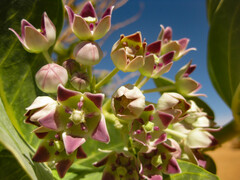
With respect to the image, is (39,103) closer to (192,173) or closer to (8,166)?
(8,166)

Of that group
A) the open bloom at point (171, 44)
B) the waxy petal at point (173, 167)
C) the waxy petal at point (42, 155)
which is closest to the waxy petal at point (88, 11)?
the open bloom at point (171, 44)

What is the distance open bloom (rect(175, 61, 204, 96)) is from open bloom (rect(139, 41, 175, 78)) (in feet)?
0.45

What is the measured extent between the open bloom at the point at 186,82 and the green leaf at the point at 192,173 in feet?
1.06

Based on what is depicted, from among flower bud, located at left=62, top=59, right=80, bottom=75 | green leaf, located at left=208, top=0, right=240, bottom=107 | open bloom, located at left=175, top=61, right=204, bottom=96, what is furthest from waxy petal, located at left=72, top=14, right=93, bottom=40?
green leaf, located at left=208, top=0, right=240, bottom=107

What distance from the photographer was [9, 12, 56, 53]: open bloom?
0.98m

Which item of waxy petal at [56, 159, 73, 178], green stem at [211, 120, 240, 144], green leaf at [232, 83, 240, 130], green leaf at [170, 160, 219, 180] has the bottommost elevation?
green stem at [211, 120, 240, 144]

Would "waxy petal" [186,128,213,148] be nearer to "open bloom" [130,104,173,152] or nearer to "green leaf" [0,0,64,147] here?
"open bloom" [130,104,173,152]

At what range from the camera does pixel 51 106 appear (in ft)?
2.97

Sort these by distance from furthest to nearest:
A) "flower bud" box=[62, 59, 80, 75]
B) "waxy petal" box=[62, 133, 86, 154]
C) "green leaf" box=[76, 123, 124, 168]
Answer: "green leaf" box=[76, 123, 124, 168] < "flower bud" box=[62, 59, 80, 75] < "waxy petal" box=[62, 133, 86, 154]

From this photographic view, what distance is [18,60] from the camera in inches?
44.8

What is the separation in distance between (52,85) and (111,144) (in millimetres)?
583

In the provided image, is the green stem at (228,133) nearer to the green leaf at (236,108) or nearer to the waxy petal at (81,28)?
the green leaf at (236,108)

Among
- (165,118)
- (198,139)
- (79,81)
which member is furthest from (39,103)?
(198,139)

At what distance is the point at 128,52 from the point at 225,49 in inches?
30.2
